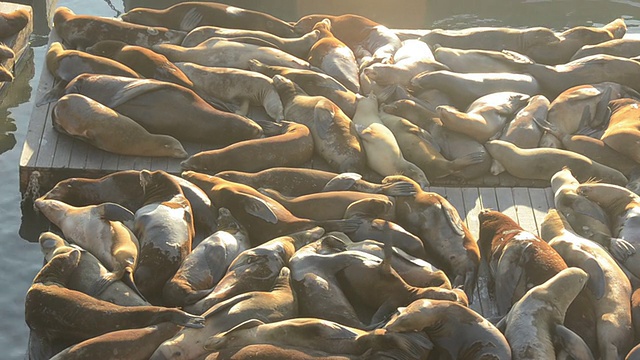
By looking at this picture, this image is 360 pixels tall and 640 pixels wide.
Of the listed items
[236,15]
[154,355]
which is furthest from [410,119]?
[154,355]

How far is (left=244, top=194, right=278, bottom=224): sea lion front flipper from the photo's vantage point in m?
7.20

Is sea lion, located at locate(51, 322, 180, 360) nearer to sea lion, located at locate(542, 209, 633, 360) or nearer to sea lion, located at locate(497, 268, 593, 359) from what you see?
sea lion, located at locate(497, 268, 593, 359)

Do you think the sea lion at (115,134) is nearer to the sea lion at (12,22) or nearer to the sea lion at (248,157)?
the sea lion at (248,157)

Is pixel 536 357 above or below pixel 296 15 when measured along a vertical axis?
above

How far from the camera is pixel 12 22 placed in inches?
426

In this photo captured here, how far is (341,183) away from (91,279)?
2.06 m

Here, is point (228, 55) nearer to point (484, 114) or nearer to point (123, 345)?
point (484, 114)

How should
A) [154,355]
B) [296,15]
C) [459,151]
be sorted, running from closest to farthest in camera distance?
[154,355]
[459,151]
[296,15]

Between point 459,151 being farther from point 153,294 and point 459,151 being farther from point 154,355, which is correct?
point 154,355

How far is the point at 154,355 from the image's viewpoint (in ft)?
19.4

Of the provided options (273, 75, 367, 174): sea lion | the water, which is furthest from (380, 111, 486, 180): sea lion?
the water

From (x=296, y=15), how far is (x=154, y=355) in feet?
26.5

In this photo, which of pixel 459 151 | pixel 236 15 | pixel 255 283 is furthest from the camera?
pixel 236 15

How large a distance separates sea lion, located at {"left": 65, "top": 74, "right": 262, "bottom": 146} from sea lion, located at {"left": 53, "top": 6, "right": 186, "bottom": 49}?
1.44m
